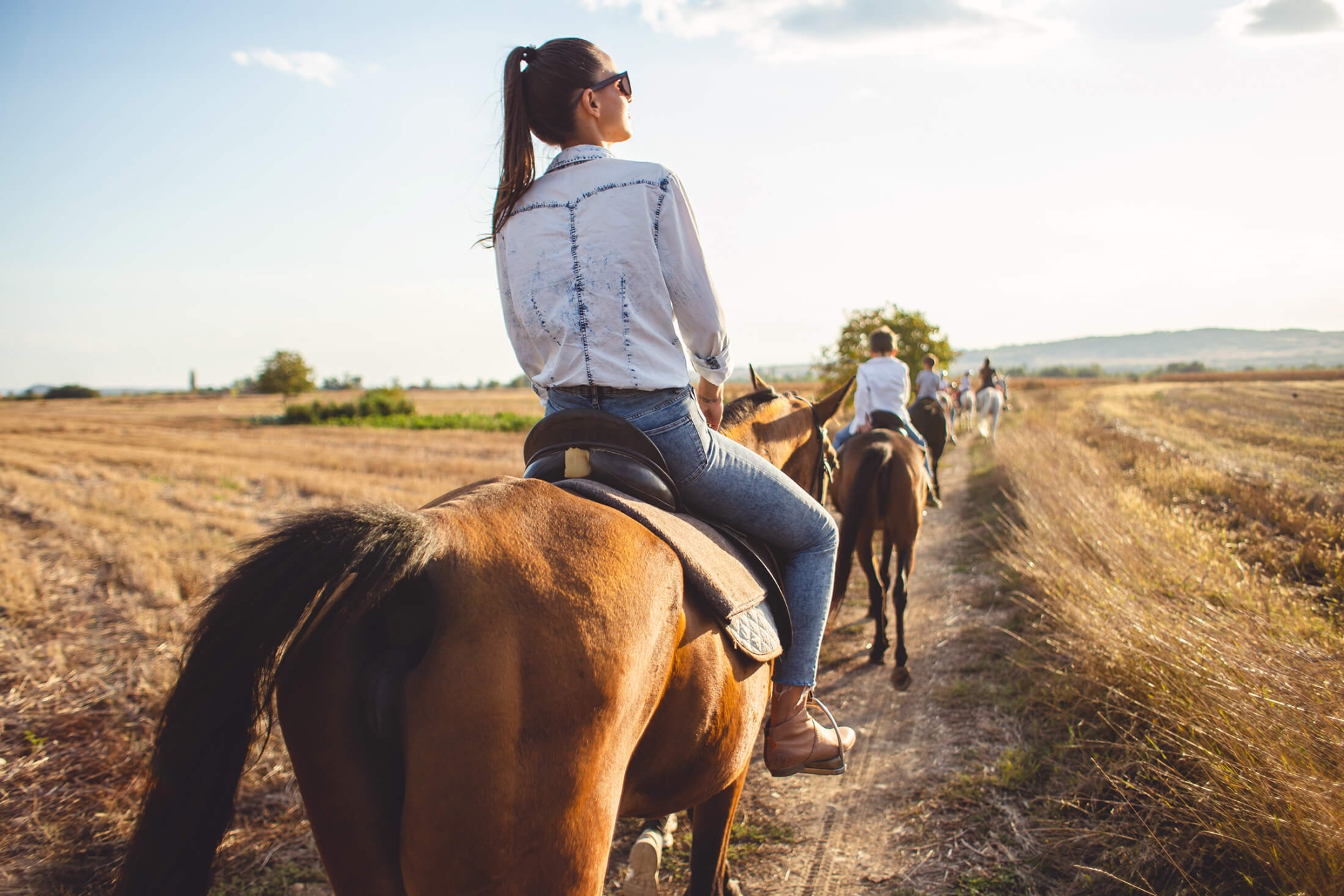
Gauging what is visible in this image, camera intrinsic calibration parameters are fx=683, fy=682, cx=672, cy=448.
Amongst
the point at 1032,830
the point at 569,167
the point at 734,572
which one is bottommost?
the point at 1032,830

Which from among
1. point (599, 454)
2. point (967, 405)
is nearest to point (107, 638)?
point (599, 454)

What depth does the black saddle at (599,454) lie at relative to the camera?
2076 mm

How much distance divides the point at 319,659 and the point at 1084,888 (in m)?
3.48

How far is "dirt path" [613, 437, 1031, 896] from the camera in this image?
3.46 m

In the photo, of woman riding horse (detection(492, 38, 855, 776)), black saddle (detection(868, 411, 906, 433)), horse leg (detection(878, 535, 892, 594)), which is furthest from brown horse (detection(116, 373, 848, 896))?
black saddle (detection(868, 411, 906, 433))

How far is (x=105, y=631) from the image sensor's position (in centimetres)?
505

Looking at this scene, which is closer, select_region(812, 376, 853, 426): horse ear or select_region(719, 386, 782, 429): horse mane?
select_region(719, 386, 782, 429): horse mane

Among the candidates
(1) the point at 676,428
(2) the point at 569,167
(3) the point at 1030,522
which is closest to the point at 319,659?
(1) the point at 676,428

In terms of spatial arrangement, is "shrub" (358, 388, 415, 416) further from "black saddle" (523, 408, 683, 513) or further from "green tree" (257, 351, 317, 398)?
"black saddle" (523, 408, 683, 513)

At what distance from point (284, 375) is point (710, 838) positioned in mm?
63133

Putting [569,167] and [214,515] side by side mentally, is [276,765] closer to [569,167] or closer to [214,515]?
[569,167]

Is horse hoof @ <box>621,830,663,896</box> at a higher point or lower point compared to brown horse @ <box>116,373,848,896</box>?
lower

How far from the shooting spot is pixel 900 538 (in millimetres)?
6355

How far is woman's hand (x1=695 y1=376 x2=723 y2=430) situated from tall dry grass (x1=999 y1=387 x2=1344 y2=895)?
8.18 ft
